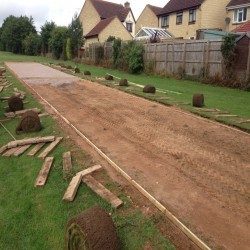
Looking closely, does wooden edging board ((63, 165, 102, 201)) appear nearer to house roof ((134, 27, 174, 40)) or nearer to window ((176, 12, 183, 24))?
house roof ((134, 27, 174, 40))

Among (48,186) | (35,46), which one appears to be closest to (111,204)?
(48,186)

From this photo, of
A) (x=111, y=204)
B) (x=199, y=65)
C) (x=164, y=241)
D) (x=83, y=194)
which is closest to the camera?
(x=164, y=241)

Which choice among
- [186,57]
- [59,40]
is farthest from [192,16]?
[59,40]

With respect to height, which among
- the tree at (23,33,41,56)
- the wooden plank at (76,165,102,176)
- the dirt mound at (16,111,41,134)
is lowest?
the wooden plank at (76,165,102,176)

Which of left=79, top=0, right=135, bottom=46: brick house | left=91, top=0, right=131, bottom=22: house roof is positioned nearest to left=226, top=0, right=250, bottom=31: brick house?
left=79, top=0, right=135, bottom=46: brick house

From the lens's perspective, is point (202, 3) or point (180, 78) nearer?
point (180, 78)

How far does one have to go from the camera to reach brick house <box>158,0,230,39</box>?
118 feet

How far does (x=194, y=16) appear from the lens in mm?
36688

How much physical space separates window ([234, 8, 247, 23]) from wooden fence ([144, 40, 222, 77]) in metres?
16.1

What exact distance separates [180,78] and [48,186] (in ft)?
55.7

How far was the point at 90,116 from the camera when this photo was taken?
988cm

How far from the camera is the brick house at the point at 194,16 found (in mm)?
35875

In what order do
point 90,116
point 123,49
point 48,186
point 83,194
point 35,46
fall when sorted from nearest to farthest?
point 83,194 < point 48,186 < point 90,116 < point 123,49 < point 35,46

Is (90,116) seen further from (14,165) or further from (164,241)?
(164,241)
